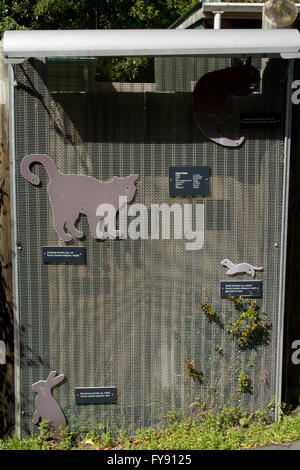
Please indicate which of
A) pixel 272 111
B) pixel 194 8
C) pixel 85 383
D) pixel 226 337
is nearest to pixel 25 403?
pixel 85 383

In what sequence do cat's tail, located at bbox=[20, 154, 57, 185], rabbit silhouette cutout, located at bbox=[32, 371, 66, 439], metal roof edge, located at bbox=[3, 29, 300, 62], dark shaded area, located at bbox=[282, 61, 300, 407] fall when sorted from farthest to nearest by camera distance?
dark shaded area, located at bbox=[282, 61, 300, 407] → rabbit silhouette cutout, located at bbox=[32, 371, 66, 439] → cat's tail, located at bbox=[20, 154, 57, 185] → metal roof edge, located at bbox=[3, 29, 300, 62]

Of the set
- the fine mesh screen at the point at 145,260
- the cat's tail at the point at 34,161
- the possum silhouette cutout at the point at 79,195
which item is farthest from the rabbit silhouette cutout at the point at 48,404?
the cat's tail at the point at 34,161

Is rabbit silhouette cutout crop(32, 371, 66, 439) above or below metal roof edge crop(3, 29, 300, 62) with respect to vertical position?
below

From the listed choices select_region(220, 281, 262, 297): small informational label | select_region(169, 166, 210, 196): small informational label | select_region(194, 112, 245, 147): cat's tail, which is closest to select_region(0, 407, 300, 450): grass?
select_region(220, 281, 262, 297): small informational label

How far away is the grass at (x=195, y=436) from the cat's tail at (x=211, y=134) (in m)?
2.05

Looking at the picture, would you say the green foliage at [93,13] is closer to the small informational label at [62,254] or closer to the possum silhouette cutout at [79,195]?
the possum silhouette cutout at [79,195]

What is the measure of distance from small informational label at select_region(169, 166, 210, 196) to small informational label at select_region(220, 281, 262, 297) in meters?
0.73

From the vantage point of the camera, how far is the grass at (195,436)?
13.3 ft

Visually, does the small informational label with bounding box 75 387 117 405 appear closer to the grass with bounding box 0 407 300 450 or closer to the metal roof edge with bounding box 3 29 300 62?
the grass with bounding box 0 407 300 450

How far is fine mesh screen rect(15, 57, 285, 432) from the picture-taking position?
13.1 feet

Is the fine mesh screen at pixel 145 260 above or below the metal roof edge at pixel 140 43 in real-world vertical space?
below

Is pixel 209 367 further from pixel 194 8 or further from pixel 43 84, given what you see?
pixel 194 8

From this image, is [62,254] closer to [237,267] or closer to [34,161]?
[34,161]

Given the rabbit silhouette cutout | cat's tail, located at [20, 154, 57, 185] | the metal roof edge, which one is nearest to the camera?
the metal roof edge
